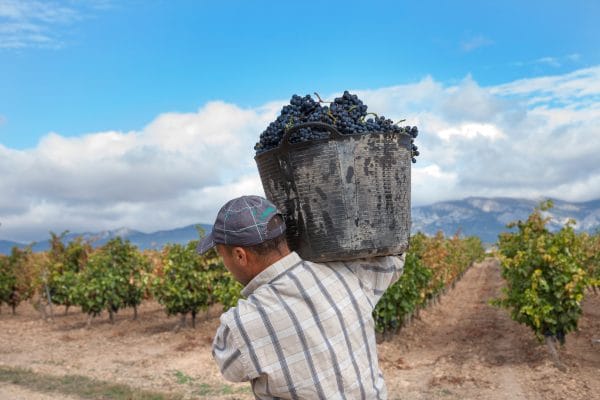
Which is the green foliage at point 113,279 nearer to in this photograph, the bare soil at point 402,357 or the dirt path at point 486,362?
the bare soil at point 402,357

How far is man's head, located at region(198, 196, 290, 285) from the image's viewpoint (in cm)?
214

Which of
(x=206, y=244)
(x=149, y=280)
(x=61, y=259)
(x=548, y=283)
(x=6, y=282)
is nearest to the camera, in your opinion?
(x=206, y=244)

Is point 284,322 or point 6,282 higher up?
point 284,322

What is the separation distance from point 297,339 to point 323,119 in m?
0.94

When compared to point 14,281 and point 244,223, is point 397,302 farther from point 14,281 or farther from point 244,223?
point 14,281

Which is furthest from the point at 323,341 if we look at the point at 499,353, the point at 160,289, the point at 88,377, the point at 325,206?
the point at 160,289

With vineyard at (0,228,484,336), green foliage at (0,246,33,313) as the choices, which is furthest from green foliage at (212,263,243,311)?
green foliage at (0,246,33,313)

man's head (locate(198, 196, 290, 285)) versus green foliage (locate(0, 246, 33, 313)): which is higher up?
man's head (locate(198, 196, 290, 285))

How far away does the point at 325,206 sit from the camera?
242cm

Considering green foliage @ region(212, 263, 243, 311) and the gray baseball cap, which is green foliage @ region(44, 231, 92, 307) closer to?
green foliage @ region(212, 263, 243, 311)

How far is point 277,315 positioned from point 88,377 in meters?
9.21

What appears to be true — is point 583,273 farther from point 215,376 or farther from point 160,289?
point 160,289

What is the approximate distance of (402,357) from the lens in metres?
11.4

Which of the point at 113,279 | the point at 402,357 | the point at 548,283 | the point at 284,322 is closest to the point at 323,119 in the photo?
the point at 284,322
